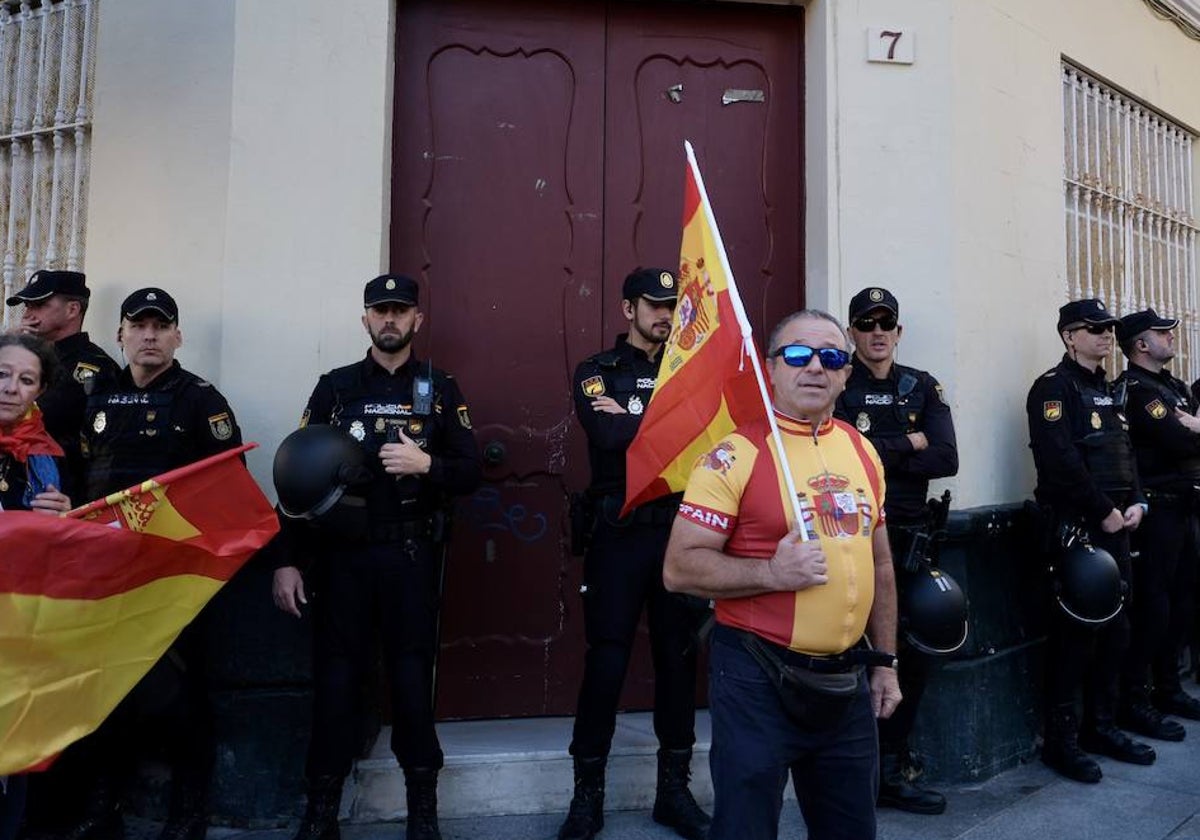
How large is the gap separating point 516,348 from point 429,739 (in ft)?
6.32

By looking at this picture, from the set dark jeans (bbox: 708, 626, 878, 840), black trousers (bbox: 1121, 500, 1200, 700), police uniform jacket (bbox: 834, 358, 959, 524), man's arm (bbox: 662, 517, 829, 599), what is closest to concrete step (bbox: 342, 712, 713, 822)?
police uniform jacket (bbox: 834, 358, 959, 524)

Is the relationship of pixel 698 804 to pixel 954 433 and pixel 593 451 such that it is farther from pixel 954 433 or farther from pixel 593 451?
pixel 954 433

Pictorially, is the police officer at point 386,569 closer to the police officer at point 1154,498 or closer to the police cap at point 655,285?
the police cap at point 655,285

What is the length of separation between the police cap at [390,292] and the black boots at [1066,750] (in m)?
3.73

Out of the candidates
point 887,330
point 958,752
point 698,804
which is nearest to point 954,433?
point 887,330

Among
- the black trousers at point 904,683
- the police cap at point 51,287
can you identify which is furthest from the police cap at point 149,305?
the black trousers at point 904,683

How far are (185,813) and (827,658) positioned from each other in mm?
2804

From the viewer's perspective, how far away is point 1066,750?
4.75m

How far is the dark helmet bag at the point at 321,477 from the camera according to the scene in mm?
3500

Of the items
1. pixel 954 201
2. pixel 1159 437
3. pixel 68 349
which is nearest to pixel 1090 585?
pixel 1159 437

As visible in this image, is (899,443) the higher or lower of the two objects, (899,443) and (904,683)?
the higher

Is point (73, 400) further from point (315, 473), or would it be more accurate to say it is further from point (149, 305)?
point (315, 473)

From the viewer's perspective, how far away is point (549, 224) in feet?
16.1

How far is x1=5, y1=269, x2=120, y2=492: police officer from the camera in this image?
3.89m
